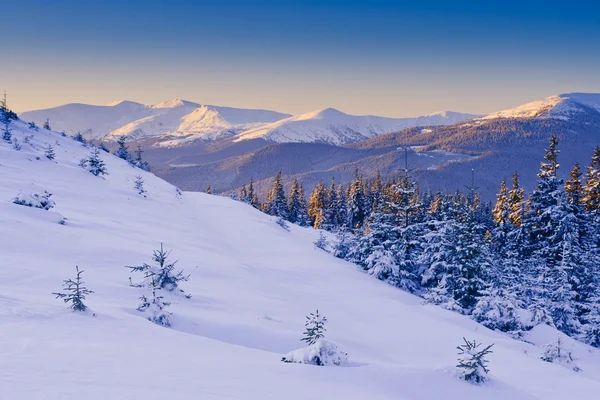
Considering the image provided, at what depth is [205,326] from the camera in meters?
7.89

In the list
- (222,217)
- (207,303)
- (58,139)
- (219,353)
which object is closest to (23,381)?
(219,353)

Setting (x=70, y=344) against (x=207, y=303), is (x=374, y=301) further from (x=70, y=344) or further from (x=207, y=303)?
(x=70, y=344)

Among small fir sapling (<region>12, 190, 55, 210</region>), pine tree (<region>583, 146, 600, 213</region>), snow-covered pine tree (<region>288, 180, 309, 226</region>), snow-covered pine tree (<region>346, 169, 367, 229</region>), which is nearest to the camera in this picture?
small fir sapling (<region>12, 190, 55, 210</region>)

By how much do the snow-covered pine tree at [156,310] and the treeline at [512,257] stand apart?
46.4 feet

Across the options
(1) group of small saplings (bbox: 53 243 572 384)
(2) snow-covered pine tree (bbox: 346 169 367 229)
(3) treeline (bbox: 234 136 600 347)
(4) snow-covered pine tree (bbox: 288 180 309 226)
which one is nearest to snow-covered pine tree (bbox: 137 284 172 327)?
(1) group of small saplings (bbox: 53 243 572 384)

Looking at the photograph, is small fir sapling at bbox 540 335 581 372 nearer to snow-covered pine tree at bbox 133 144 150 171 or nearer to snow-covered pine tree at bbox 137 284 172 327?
snow-covered pine tree at bbox 137 284 172 327

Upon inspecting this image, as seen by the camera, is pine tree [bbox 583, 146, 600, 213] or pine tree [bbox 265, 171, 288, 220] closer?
pine tree [bbox 583, 146, 600, 213]

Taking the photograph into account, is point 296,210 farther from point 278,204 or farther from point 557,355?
point 557,355

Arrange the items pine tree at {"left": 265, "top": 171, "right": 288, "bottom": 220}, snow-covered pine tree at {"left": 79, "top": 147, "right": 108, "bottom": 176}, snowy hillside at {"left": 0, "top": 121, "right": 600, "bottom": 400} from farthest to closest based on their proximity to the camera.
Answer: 1. pine tree at {"left": 265, "top": 171, "right": 288, "bottom": 220}
2. snow-covered pine tree at {"left": 79, "top": 147, "right": 108, "bottom": 176}
3. snowy hillside at {"left": 0, "top": 121, "right": 600, "bottom": 400}

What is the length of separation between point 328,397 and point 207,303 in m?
5.55

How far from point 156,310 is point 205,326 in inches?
42.8

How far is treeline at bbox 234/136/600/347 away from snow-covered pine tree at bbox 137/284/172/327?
14.1m

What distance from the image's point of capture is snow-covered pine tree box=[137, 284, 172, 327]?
7.55 meters

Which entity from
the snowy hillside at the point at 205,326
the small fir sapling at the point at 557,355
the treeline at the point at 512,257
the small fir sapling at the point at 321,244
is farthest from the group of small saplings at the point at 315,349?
the small fir sapling at the point at 321,244
